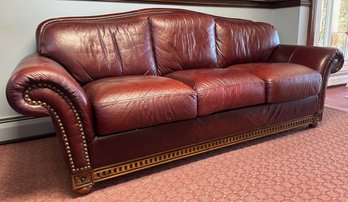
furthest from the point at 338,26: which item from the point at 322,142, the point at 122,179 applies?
the point at 122,179

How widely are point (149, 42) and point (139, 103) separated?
783mm

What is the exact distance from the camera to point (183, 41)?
2.04 m

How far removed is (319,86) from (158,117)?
4.26 feet

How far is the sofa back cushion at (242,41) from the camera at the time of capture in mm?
2232

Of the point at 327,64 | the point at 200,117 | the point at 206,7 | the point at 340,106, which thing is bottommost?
the point at 340,106

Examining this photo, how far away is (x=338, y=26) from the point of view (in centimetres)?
360

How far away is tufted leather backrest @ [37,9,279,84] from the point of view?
1668 millimetres

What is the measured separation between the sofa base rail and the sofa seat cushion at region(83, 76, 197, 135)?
0.66 ft

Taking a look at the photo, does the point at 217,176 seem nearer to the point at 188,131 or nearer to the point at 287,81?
the point at 188,131

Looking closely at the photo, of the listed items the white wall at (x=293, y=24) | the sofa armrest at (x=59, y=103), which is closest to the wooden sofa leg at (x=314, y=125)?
the white wall at (x=293, y=24)

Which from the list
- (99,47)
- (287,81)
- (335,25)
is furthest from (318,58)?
(335,25)

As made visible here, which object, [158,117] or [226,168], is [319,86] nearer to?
[226,168]

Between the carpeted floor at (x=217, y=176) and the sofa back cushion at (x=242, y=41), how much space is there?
0.82 meters

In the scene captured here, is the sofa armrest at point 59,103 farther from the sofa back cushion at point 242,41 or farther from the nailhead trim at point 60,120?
the sofa back cushion at point 242,41
